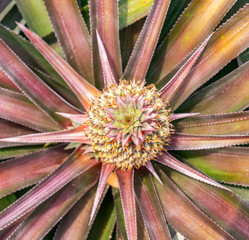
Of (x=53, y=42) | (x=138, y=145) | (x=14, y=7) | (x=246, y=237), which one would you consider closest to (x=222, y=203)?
(x=246, y=237)

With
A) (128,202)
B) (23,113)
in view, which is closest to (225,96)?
(128,202)

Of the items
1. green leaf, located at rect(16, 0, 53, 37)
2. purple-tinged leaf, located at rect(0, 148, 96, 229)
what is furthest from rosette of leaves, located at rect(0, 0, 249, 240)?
green leaf, located at rect(16, 0, 53, 37)

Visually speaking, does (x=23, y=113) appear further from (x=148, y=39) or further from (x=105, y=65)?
(x=148, y=39)

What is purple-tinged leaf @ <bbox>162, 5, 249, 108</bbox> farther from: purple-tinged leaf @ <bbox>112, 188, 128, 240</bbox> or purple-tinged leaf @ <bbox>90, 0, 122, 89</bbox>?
purple-tinged leaf @ <bbox>112, 188, 128, 240</bbox>

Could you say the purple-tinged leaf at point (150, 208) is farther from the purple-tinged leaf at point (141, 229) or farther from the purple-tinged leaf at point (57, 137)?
the purple-tinged leaf at point (57, 137)

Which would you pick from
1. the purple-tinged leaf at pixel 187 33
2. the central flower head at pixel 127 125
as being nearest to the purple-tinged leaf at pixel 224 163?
the central flower head at pixel 127 125

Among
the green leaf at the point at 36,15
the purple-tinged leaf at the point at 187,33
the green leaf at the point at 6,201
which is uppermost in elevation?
the green leaf at the point at 36,15

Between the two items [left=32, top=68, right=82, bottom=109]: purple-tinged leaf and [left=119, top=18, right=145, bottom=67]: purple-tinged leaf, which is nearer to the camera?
[left=32, top=68, right=82, bottom=109]: purple-tinged leaf
